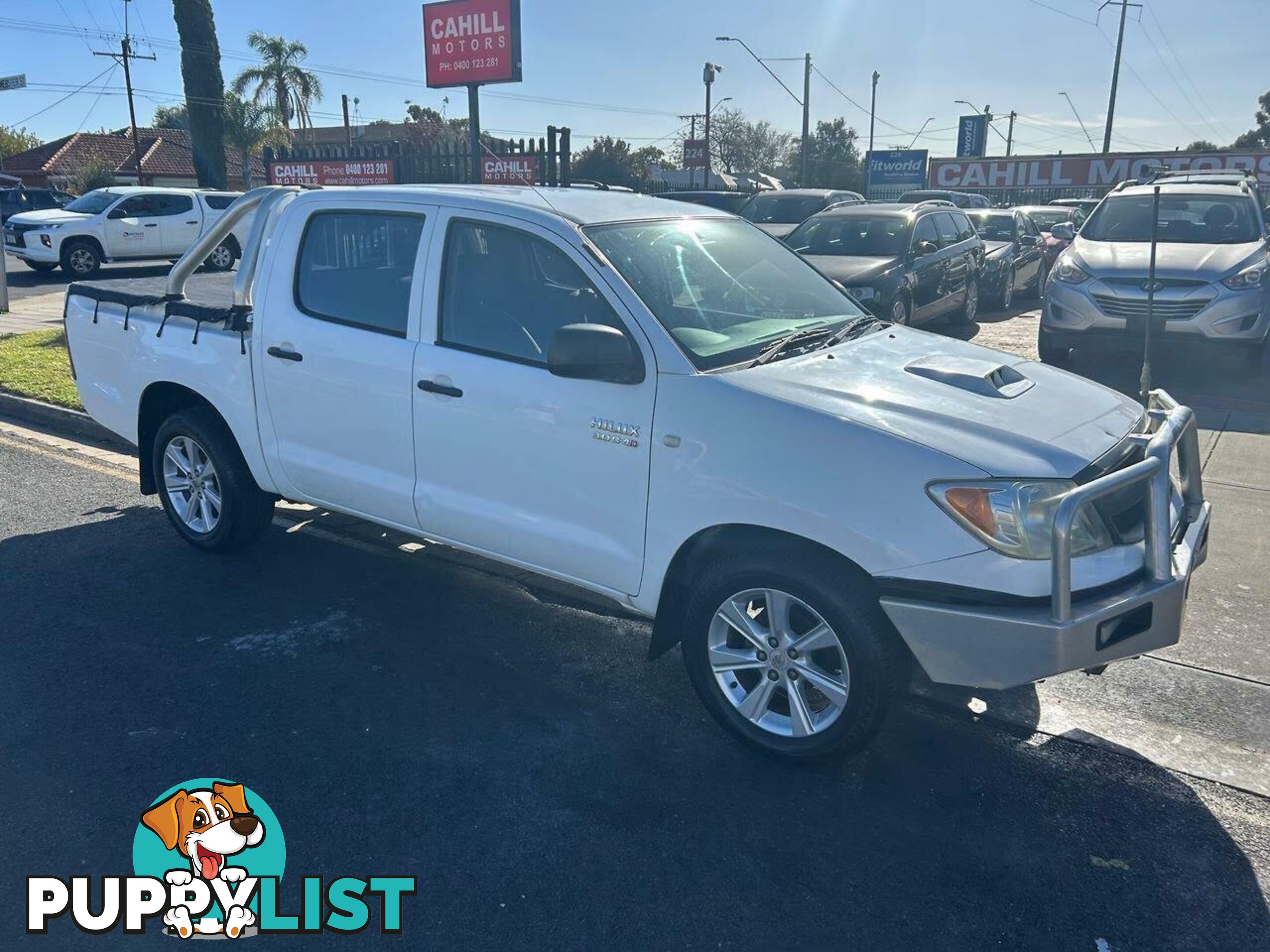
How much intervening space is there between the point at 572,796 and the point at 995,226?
585 inches

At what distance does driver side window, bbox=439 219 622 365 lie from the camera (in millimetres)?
3957

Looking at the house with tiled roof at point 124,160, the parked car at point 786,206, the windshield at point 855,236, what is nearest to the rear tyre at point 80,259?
the parked car at point 786,206

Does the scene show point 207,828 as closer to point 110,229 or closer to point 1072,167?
point 110,229

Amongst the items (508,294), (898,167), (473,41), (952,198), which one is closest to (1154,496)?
(508,294)

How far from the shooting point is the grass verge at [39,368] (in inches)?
343

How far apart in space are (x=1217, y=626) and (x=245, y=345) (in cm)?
485

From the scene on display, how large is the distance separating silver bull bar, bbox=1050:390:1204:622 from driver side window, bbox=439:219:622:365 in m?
1.81

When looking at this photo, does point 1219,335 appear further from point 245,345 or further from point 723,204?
point 723,204

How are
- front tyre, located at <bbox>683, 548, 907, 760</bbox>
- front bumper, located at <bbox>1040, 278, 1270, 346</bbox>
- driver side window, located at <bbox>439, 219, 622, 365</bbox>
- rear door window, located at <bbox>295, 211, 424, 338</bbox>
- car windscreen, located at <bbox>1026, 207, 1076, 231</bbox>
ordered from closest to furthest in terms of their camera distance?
1. front tyre, located at <bbox>683, 548, 907, 760</bbox>
2. driver side window, located at <bbox>439, 219, 622, 365</bbox>
3. rear door window, located at <bbox>295, 211, 424, 338</bbox>
4. front bumper, located at <bbox>1040, 278, 1270, 346</bbox>
5. car windscreen, located at <bbox>1026, 207, 1076, 231</bbox>

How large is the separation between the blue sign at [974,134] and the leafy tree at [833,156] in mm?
13702

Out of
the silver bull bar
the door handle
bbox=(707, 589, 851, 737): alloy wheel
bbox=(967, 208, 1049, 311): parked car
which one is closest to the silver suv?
bbox=(967, 208, 1049, 311): parked car

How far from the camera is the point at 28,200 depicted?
Answer: 29156 millimetres

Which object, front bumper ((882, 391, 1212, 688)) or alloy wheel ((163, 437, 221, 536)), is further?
alloy wheel ((163, 437, 221, 536))

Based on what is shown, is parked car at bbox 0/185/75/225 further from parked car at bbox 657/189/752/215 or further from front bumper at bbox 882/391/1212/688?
front bumper at bbox 882/391/1212/688
